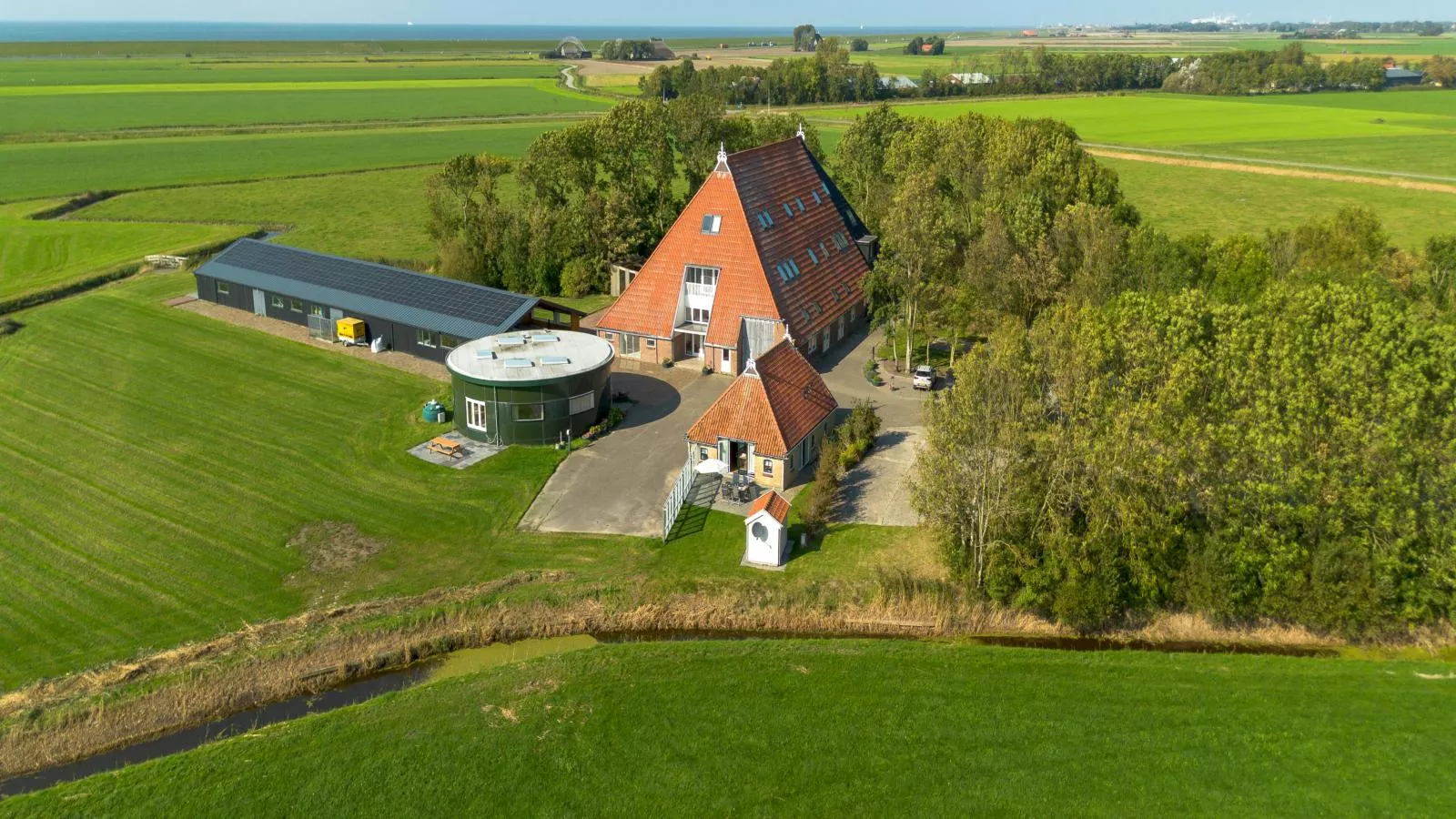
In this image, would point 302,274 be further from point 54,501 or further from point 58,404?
point 54,501

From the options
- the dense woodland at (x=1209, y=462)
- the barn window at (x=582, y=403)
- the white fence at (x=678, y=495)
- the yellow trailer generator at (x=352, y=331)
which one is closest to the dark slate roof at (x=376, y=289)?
the yellow trailer generator at (x=352, y=331)

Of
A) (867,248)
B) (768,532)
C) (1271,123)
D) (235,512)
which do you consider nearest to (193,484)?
(235,512)

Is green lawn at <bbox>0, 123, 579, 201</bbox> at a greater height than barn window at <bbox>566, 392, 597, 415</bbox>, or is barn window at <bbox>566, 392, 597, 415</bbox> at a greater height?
green lawn at <bbox>0, 123, 579, 201</bbox>

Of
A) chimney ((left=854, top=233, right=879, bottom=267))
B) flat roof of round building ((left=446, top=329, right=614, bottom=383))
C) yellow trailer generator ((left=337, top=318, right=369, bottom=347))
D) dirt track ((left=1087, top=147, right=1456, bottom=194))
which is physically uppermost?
dirt track ((left=1087, top=147, right=1456, bottom=194))

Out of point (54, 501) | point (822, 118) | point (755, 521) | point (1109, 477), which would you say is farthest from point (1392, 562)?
point (822, 118)

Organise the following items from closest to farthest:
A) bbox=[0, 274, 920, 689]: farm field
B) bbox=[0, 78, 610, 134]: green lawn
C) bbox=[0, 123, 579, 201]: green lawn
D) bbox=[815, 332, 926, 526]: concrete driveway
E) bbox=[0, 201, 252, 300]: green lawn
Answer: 1. bbox=[0, 274, 920, 689]: farm field
2. bbox=[815, 332, 926, 526]: concrete driveway
3. bbox=[0, 201, 252, 300]: green lawn
4. bbox=[0, 123, 579, 201]: green lawn
5. bbox=[0, 78, 610, 134]: green lawn

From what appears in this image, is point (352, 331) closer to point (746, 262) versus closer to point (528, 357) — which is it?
point (528, 357)

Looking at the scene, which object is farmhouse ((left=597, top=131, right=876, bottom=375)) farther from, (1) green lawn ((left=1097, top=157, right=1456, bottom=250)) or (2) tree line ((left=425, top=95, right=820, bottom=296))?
(1) green lawn ((left=1097, top=157, right=1456, bottom=250))

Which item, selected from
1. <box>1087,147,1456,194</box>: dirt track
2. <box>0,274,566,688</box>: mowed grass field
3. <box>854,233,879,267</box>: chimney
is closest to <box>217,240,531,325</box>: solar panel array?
<box>0,274,566,688</box>: mowed grass field
